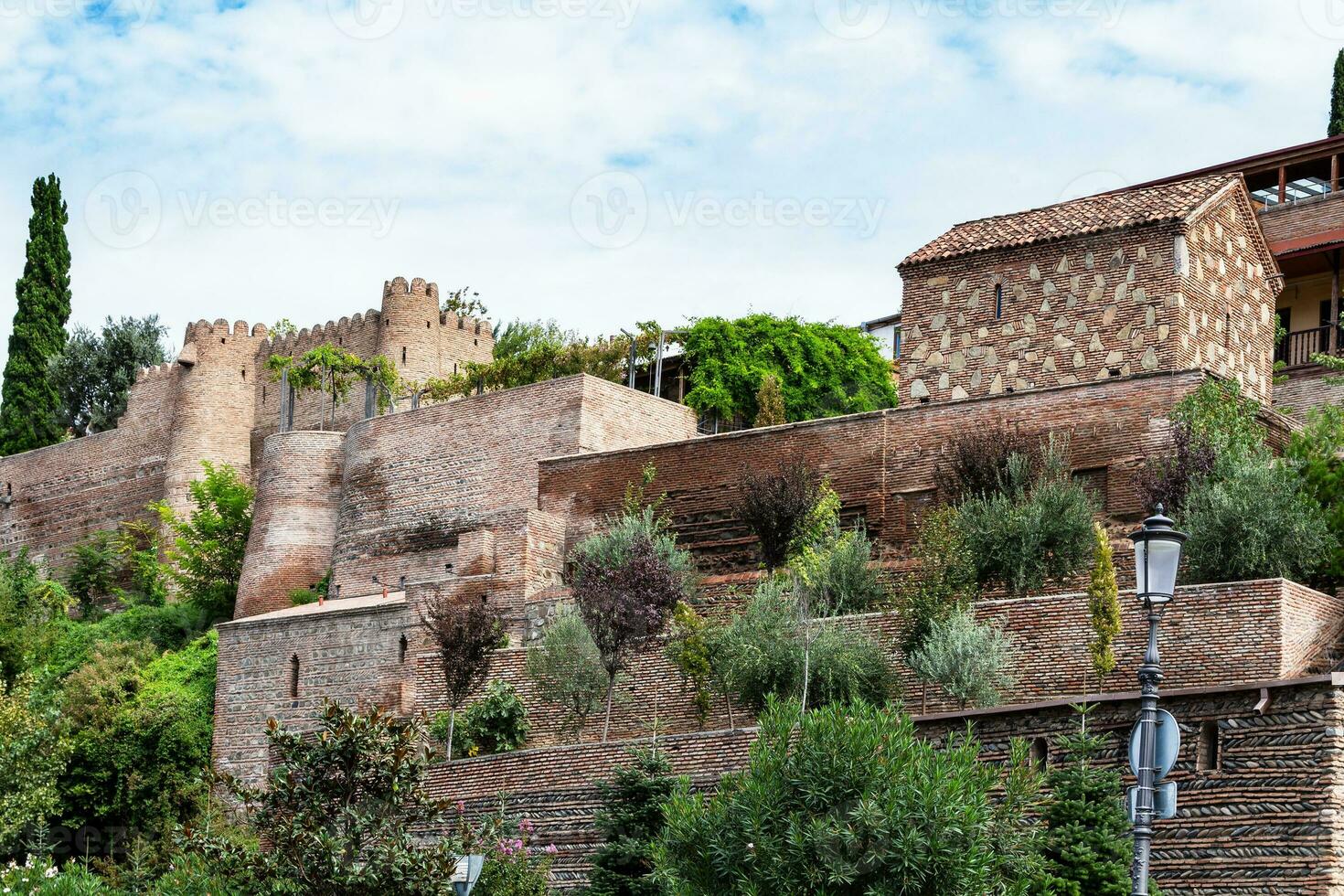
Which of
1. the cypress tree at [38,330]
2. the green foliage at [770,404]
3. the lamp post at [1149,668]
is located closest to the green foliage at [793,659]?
the lamp post at [1149,668]

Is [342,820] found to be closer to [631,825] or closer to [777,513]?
[631,825]

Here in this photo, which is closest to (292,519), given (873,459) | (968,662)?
(873,459)

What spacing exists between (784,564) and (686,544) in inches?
91.4

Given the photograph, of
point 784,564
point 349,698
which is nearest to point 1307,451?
point 784,564

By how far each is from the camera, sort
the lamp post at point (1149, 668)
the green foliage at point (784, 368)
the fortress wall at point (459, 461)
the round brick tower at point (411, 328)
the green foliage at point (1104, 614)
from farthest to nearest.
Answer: the round brick tower at point (411, 328)
the green foliage at point (784, 368)
the fortress wall at point (459, 461)
the green foliage at point (1104, 614)
the lamp post at point (1149, 668)

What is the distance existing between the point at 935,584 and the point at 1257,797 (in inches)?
204

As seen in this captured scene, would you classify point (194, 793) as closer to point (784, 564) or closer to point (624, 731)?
point (624, 731)

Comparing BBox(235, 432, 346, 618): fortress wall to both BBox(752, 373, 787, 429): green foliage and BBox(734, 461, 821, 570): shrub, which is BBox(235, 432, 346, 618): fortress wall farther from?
BBox(734, 461, 821, 570): shrub

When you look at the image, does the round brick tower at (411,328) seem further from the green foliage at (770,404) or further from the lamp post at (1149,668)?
the lamp post at (1149,668)

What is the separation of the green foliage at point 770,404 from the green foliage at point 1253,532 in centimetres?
1259

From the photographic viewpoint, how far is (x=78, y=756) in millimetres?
29172

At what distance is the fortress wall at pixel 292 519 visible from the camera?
33.9m

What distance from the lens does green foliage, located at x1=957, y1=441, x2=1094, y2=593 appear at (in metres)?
22.8

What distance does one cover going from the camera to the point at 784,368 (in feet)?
128
